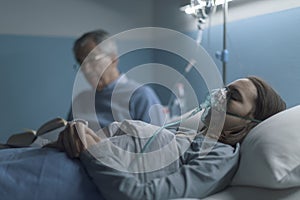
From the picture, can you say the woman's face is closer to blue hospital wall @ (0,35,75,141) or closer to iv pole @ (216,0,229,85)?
iv pole @ (216,0,229,85)

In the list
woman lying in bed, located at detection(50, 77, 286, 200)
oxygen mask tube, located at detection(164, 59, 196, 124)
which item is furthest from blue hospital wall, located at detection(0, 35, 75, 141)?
woman lying in bed, located at detection(50, 77, 286, 200)

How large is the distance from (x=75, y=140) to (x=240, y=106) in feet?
1.99

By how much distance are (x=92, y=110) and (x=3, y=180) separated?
0.83 m

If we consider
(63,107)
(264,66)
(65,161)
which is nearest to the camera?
(65,161)

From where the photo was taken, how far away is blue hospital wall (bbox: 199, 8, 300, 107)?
1.72 m

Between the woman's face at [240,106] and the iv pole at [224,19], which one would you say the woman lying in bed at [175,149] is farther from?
the iv pole at [224,19]

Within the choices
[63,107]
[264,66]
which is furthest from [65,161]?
[63,107]

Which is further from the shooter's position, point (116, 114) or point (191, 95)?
point (191, 95)

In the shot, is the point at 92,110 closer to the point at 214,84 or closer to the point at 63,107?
the point at 214,84

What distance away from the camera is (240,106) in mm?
1298

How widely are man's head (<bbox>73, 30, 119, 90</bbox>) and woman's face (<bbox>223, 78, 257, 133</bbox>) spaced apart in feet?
2.34

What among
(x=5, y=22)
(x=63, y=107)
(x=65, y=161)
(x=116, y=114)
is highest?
(x=5, y=22)

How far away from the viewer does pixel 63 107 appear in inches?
109

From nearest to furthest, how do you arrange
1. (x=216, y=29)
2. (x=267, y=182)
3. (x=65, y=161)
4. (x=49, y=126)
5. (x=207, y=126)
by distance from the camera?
(x=267, y=182) → (x=65, y=161) → (x=207, y=126) → (x=49, y=126) → (x=216, y=29)
